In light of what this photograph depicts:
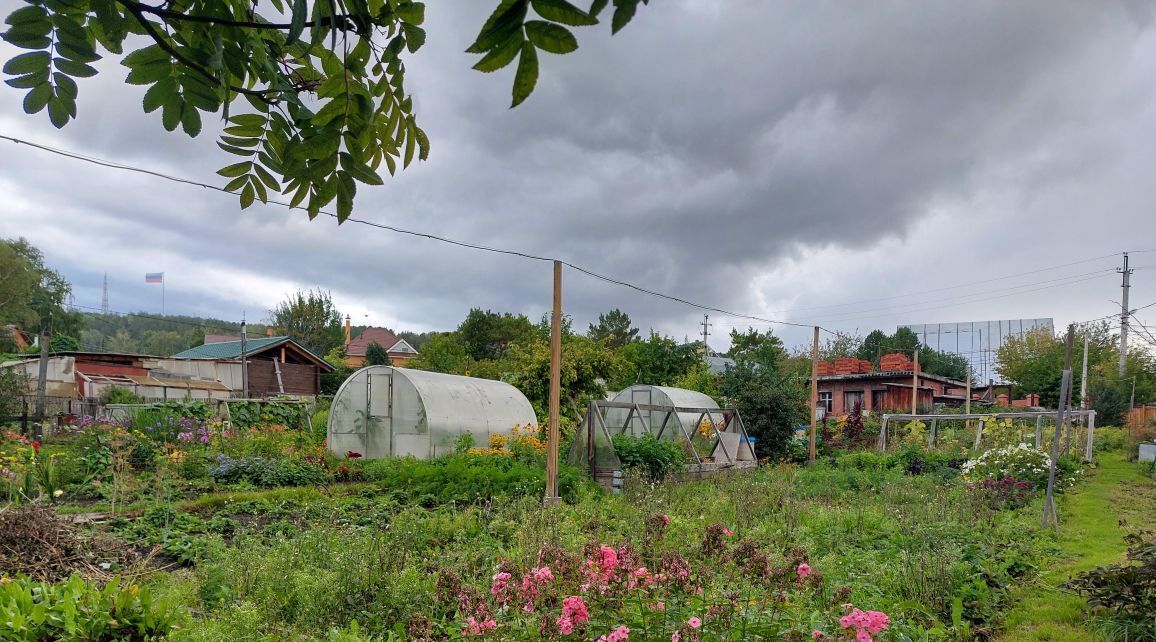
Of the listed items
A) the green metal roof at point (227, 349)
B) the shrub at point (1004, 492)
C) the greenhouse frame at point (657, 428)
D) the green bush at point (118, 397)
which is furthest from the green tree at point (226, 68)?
the green metal roof at point (227, 349)

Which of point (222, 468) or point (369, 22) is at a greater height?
point (369, 22)

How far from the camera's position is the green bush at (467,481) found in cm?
1011

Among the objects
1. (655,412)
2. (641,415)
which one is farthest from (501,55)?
(655,412)

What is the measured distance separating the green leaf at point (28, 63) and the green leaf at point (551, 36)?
1.17 metres

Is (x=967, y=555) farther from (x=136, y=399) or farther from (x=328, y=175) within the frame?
(x=136, y=399)

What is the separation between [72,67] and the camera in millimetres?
1552

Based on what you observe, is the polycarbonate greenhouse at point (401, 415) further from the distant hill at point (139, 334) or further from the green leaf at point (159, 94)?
the distant hill at point (139, 334)

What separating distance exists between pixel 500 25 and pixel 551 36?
7 cm

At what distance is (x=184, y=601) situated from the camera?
4785 millimetres

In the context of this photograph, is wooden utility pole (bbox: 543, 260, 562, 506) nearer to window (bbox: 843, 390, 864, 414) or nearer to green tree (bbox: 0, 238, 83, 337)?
window (bbox: 843, 390, 864, 414)

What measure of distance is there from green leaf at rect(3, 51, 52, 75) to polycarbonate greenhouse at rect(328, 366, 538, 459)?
14.3 meters

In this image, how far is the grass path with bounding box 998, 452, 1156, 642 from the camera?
5.43 m

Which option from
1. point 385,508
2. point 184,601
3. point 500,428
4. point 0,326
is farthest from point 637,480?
point 0,326

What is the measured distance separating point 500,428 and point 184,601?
1296 cm
